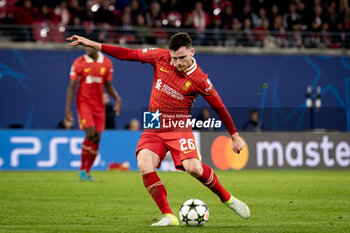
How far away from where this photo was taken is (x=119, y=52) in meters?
7.39

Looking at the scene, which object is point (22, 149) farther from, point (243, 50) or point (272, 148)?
point (243, 50)

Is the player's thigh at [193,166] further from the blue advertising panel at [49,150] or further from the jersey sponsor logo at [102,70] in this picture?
the blue advertising panel at [49,150]

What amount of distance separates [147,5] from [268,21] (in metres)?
4.32

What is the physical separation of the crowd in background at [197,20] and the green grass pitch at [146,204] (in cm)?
730

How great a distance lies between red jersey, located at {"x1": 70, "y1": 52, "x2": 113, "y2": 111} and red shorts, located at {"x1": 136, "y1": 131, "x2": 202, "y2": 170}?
20.8 feet

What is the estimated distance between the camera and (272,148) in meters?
18.0

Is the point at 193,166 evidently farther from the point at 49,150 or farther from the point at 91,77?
the point at 49,150

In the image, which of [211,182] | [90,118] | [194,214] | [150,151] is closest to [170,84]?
[150,151]

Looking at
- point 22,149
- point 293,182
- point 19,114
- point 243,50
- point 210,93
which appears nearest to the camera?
point 210,93

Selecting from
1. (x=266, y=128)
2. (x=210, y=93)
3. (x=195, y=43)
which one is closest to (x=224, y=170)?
(x=266, y=128)

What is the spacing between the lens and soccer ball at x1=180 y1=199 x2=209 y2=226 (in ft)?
22.7

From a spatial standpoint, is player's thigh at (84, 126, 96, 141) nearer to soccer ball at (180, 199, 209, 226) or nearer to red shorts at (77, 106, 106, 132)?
red shorts at (77, 106, 106, 132)

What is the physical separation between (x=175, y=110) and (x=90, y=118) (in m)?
6.27

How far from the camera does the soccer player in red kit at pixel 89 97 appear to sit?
13.5 metres
